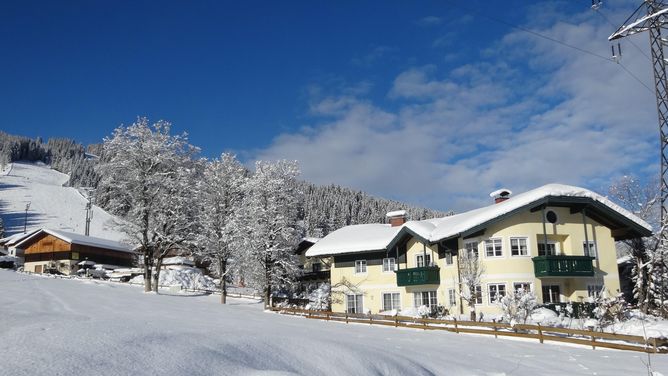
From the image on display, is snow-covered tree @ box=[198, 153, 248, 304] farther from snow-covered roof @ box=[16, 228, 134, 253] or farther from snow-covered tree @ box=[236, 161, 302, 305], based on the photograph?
snow-covered roof @ box=[16, 228, 134, 253]

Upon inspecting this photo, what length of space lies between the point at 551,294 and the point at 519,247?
3.48m

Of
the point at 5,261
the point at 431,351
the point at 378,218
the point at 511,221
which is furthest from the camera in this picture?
the point at 378,218

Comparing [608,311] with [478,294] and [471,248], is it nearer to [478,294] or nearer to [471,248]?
[478,294]

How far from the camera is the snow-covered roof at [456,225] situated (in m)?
32.4

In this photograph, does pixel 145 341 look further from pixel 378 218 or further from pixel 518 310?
pixel 378 218

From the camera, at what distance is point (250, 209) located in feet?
136

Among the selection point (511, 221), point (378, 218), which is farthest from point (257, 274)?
point (378, 218)

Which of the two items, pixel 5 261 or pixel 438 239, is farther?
pixel 5 261

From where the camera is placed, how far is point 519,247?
108ft

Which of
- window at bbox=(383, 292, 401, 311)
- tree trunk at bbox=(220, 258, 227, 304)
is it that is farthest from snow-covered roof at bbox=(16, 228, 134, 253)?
window at bbox=(383, 292, 401, 311)

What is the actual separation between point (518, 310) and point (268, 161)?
24595mm

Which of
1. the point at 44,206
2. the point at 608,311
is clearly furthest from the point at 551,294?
the point at 44,206

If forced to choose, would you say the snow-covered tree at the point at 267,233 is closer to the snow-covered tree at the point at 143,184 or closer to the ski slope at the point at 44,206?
the snow-covered tree at the point at 143,184

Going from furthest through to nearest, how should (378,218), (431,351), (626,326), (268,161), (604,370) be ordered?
1. (378,218)
2. (268,161)
3. (626,326)
4. (431,351)
5. (604,370)
